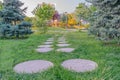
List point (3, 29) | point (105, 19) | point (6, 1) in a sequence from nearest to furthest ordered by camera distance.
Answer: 1. point (105, 19)
2. point (3, 29)
3. point (6, 1)

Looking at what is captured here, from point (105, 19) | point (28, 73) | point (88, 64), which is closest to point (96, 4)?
point (105, 19)

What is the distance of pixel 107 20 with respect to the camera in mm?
5461

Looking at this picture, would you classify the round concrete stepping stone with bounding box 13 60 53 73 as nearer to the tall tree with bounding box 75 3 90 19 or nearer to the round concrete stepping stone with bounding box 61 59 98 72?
the round concrete stepping stone with bounding box 61 59 98 72

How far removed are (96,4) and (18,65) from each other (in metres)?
3.72

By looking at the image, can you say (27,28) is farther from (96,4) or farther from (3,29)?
(96,4)

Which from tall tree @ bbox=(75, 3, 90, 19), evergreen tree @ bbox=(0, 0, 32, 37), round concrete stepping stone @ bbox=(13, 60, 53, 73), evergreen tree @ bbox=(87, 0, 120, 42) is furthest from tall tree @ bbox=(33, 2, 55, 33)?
round concrete stepping stone @ bbox=(13, 60, 53, 73)

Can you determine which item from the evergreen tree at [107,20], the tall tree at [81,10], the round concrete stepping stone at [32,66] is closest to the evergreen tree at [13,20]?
the evergreen tree at [107,20]

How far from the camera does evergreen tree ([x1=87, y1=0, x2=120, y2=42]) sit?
5.04m

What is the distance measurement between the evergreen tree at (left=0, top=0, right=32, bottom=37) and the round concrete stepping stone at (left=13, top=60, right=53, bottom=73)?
16.6ft

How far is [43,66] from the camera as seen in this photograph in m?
3.05

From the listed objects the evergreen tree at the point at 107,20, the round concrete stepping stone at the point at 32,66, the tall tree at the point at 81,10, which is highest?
the tall tree at the point at 81,10

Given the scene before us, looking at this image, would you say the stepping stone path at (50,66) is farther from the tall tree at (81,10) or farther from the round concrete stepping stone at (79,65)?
the tall tree at (81,10)

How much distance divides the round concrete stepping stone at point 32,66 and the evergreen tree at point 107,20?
267cm

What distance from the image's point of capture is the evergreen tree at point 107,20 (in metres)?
5.04
